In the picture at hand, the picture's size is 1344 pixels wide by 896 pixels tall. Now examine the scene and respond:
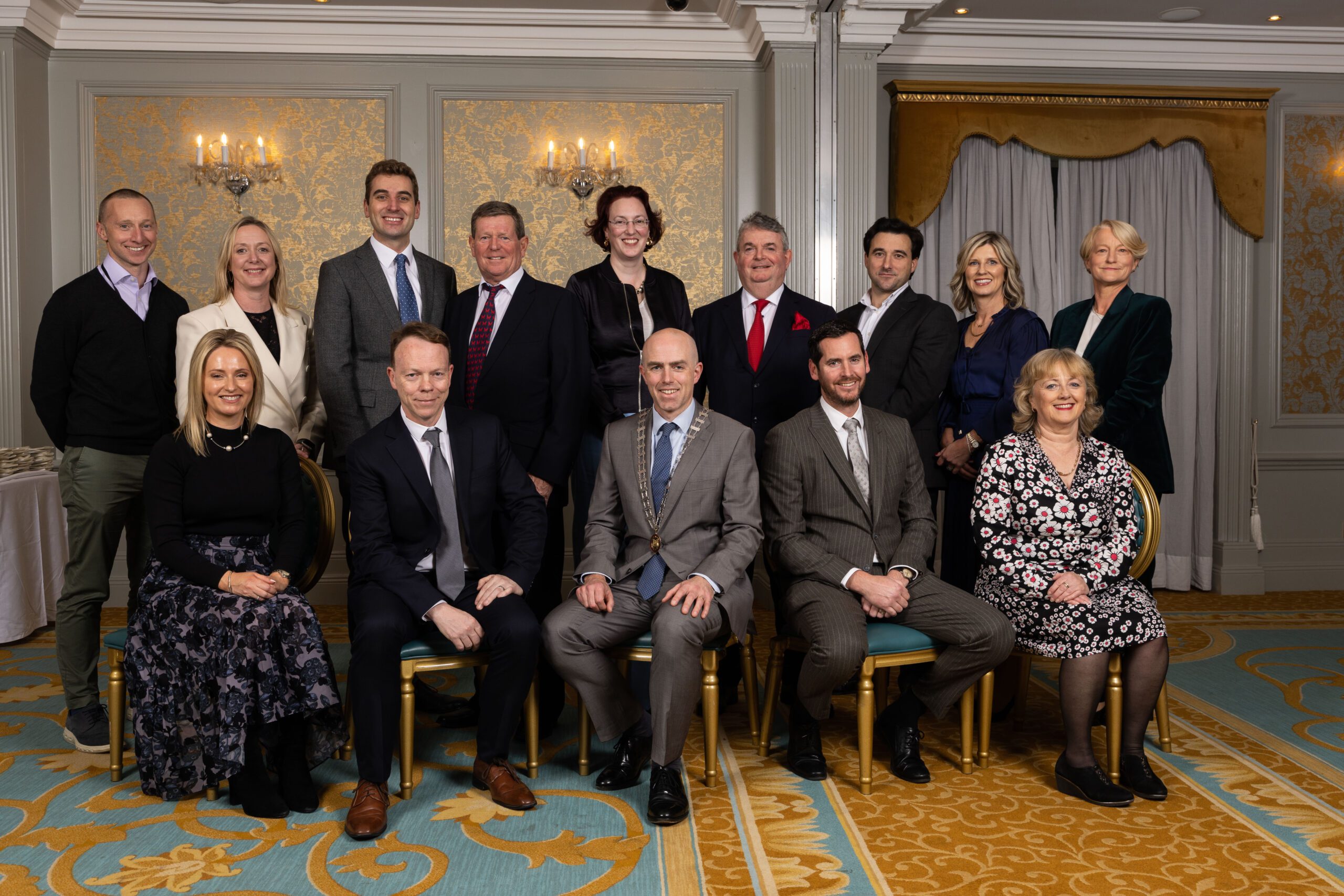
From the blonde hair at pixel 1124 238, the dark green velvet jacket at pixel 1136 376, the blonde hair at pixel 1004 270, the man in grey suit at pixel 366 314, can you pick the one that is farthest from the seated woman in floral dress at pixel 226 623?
the blonde hair at pixel 1124 238

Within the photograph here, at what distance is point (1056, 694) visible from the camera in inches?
147

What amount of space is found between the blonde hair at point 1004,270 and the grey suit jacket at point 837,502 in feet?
2.52

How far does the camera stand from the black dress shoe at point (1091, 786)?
2725 mm

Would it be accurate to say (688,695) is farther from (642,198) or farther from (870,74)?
(870,74)

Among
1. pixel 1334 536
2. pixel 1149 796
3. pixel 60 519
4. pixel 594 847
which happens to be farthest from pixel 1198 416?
pixel 60 519

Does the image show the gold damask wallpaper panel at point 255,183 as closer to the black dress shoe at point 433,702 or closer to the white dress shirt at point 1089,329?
the black dress shoe at point 433,702

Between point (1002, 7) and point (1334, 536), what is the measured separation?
3680mm

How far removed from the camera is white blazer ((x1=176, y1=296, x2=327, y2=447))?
3207mm

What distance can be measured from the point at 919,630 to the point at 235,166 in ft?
14.3

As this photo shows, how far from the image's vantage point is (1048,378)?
301 centimetres

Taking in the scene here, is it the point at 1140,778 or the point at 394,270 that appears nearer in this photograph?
the point at 1140,778

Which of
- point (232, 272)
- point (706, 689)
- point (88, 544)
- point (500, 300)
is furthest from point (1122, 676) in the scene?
point (88, 544)

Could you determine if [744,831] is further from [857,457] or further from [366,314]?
[366,314]

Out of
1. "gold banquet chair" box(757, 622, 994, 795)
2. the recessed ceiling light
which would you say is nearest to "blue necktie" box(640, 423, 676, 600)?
"gold banquet chair" box(757, 622, 994, 795)
